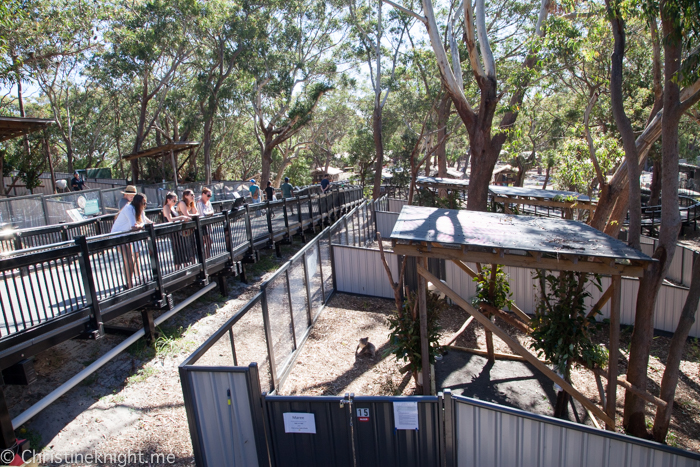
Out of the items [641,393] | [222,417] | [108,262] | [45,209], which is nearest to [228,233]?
[108,262]

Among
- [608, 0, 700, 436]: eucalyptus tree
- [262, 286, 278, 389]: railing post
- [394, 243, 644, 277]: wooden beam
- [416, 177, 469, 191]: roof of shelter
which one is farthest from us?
[416, 177, 469, 191]: roof of shelter

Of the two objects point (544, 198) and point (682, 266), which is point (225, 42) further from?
point (682, 266)

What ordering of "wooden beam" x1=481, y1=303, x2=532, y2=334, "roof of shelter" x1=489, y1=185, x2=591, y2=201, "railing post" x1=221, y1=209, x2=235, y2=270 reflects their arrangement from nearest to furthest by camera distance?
"wooden beam" x1=481, y1=303, x2=532, y2=334
"railing post" x1=221, y1=209, x2=235, y2=270
"roof of shelter" x1=489, y1=185, x2=591, y2=201

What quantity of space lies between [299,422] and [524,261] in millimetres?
3223

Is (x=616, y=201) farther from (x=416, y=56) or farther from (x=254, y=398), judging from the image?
(x=416, y=56)

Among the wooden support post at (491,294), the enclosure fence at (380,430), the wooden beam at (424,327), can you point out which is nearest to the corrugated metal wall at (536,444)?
the enclosure fence at (380,430)

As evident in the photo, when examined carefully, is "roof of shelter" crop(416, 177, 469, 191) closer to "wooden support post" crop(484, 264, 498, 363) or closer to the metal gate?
"wooden support post" crop(484, 264, 498, 363)

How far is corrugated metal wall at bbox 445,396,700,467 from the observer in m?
3.56

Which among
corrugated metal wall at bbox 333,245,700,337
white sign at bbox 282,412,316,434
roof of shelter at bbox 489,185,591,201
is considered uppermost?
roof of shelter at bbox 489,185,591,201

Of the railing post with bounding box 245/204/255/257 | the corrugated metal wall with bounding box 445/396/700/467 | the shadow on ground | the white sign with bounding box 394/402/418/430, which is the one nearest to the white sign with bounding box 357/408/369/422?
the white sign with bounding box 394/402/418/430

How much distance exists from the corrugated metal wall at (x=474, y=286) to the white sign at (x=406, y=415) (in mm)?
5624

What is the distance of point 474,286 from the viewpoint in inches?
388

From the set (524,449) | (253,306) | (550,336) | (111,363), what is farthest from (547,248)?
(111,363)

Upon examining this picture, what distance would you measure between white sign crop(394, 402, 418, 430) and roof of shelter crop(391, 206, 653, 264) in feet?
6.87
